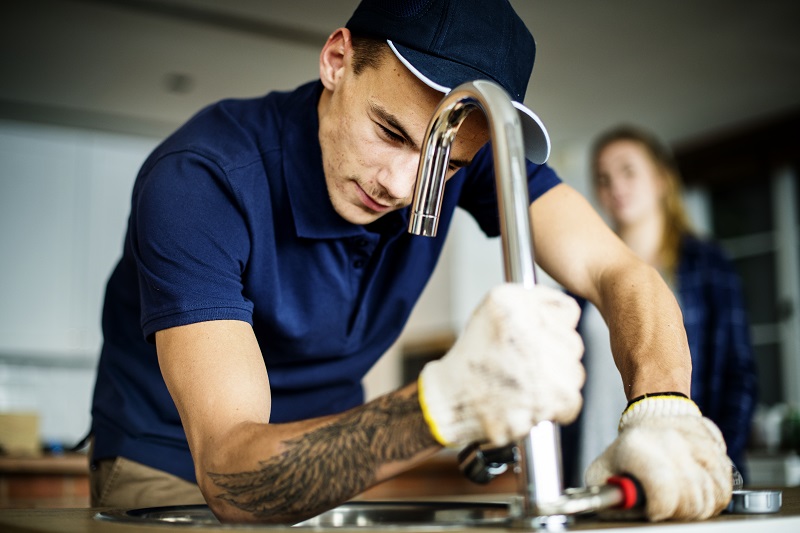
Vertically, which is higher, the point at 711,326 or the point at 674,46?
the point at 674,46

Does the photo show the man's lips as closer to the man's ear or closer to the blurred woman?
the man's ear

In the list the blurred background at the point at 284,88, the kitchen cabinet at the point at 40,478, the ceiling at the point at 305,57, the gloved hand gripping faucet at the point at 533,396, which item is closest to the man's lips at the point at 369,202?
the gloved hand gripping faucet at the point at 533,396

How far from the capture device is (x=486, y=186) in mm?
1351

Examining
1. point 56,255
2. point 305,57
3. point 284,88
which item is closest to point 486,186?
point 305,57

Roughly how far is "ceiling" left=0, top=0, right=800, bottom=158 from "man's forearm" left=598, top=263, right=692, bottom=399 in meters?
2.30

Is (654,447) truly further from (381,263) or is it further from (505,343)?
(381,263)

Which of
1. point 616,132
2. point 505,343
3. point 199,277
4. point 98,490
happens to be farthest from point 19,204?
point 505,343

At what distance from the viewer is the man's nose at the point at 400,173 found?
3.32 ft

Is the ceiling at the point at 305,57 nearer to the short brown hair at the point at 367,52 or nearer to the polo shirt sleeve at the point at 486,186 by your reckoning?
the polo shirt sleeve at the point at 486,186

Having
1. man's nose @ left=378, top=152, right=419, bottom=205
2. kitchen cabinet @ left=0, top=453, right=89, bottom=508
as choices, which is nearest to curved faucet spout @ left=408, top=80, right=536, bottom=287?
man's nose @ left=378, top=152, right=419, bottom=205

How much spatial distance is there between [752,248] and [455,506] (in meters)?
4.33

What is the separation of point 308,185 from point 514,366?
622 mm

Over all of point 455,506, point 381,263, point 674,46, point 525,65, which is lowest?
point 455,506

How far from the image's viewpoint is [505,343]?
0.62 meters
